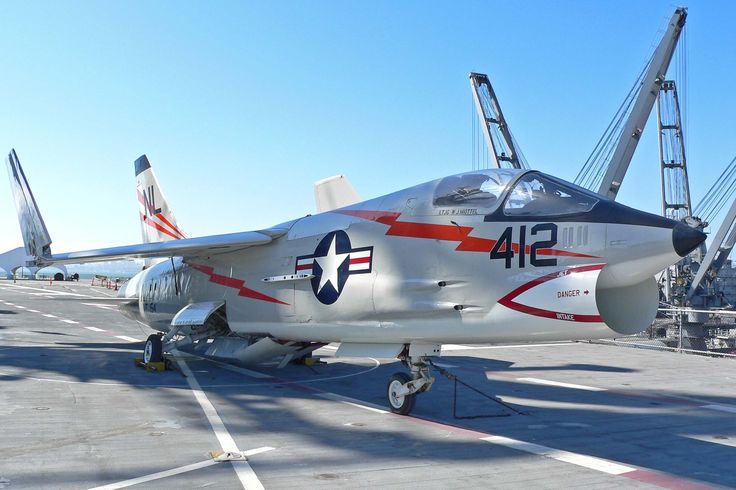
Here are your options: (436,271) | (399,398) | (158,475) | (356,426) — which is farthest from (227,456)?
(436,271)

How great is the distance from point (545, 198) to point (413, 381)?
3247mm

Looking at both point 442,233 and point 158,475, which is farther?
point 442,233

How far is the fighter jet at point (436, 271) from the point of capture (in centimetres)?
678

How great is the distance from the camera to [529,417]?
8930 mm

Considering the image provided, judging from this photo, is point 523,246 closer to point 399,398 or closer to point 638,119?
point 399,398

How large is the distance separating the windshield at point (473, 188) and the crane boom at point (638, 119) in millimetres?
33091

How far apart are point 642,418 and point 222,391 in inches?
272

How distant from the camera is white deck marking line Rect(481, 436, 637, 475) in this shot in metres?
6.22

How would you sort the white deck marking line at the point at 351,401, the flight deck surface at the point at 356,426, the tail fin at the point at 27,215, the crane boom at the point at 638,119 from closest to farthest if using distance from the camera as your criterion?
the flight deck surface at the point at 356,426 → the white deck marking line at the point at 351,401 → the tail fin at the point at 27,215 → the crane boom at the point at 638,119

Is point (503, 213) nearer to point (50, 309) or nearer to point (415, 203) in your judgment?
point (415, 203)

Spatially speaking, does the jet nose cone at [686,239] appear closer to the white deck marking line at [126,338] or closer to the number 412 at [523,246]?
the number 412 at [523,246]

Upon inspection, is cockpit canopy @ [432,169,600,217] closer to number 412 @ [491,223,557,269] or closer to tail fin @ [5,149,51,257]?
number 412 @ [491,223,557,269]

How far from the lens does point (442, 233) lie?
8.31 m

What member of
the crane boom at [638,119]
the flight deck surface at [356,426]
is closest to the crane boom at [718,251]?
the crane boom at [638,119]
